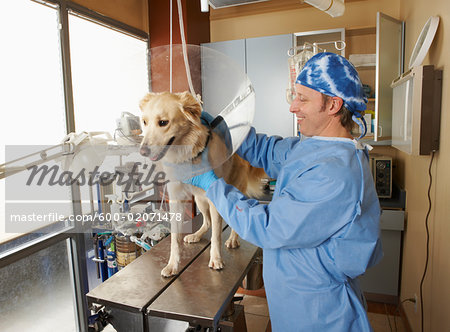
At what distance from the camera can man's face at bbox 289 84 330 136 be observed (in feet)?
3.43

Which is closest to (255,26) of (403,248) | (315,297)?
(403,248)

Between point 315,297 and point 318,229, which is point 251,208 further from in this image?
point 315,297

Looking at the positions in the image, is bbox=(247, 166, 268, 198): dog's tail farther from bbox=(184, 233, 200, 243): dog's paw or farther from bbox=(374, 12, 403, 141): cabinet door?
bbox=(374, 12, 403, 141): cabinet door

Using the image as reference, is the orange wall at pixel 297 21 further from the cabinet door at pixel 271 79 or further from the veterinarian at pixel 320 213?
the veterinarian at pixel 320 213

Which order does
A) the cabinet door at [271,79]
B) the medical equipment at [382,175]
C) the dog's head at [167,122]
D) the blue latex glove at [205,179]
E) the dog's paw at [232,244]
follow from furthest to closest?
the cabinet door at [271,79], the medical equipment at [382,175], the dog's paw at [232,244], the blue latex glove at [205,179], the dog's head at [167,122]

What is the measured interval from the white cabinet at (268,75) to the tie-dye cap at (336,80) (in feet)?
5.67

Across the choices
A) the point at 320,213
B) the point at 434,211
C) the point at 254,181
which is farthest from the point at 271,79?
the point at 320,213

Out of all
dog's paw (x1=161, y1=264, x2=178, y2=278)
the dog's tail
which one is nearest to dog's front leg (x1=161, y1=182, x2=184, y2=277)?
dog's paw (x1=161, y1=264, x2=178, y2=278)

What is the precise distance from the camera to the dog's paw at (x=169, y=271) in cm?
133

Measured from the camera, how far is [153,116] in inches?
27.1

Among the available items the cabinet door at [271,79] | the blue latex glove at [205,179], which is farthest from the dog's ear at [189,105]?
the cabinet door at [271,79]

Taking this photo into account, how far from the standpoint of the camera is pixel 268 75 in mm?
2779

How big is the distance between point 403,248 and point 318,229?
1832mm

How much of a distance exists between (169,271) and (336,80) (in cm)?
97
